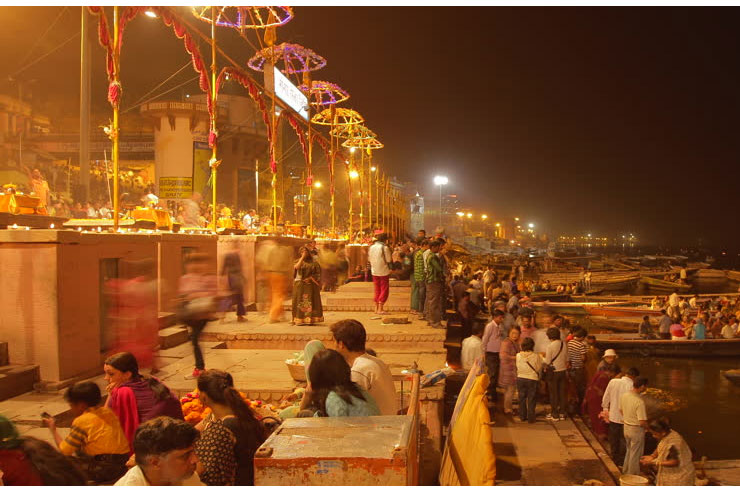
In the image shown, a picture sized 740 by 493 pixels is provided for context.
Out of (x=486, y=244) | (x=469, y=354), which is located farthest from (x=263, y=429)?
(x=486, y=244)

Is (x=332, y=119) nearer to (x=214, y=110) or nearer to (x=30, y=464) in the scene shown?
(x=214, y=110)

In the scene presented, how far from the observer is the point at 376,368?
4.21m

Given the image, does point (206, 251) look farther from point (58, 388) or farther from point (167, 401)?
point (167, 401)

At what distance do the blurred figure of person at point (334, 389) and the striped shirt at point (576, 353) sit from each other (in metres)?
7.59

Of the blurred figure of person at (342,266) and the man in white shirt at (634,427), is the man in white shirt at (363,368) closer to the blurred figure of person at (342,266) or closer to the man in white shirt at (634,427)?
the man in white shirt at (634,427)

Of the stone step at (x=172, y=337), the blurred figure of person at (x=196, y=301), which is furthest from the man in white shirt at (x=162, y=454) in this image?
the stone step at (x=172, y=337)

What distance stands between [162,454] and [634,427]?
745 centimetres

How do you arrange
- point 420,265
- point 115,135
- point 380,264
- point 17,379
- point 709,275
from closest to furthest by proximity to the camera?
point 17,379
point 115,135
point 380,264
point 420,265
point 709,275

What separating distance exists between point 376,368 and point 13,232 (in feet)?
14.8

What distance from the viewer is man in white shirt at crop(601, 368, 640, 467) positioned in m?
8.45

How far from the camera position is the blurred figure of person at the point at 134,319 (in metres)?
6.87

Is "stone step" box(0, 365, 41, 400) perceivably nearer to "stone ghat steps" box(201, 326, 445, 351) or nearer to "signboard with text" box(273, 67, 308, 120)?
"stone ghat steps" box(201, 326, 445, 351)

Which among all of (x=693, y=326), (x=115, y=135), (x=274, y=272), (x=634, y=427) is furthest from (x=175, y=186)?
(x=634, y=427)

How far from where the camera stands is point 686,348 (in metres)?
19.9
